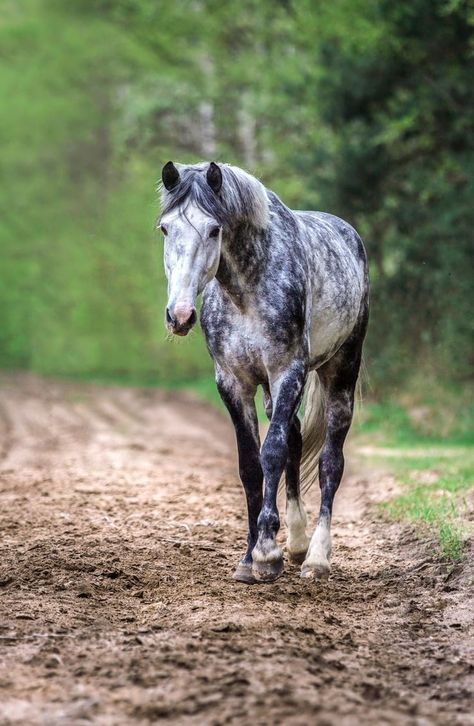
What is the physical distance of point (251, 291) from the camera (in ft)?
19.1

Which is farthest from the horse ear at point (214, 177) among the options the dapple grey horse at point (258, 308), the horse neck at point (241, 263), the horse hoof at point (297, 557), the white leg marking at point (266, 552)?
the horse hoof at point (297, 557)

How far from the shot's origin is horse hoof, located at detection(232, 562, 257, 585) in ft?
19.4

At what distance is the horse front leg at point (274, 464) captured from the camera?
571cm

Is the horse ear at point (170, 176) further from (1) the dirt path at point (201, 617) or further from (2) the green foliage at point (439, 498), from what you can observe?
(2) the green foliage at point (439, 498)

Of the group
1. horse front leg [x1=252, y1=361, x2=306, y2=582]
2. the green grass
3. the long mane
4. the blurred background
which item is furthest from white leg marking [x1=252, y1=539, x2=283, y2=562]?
the blurred background

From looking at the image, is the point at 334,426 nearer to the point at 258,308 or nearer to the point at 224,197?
the point at 258,308

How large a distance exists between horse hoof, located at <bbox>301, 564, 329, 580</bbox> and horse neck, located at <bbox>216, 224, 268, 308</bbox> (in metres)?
1.56

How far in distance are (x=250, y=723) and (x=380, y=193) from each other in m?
14.7

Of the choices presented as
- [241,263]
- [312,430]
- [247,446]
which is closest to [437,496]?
[312,430]

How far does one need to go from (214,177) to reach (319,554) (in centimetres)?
225

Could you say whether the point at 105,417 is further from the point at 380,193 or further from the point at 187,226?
the point at 187,226

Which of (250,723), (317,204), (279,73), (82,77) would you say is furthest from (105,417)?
(82,77)

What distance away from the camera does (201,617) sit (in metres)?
4.99

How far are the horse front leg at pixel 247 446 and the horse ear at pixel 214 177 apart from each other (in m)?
1.09
